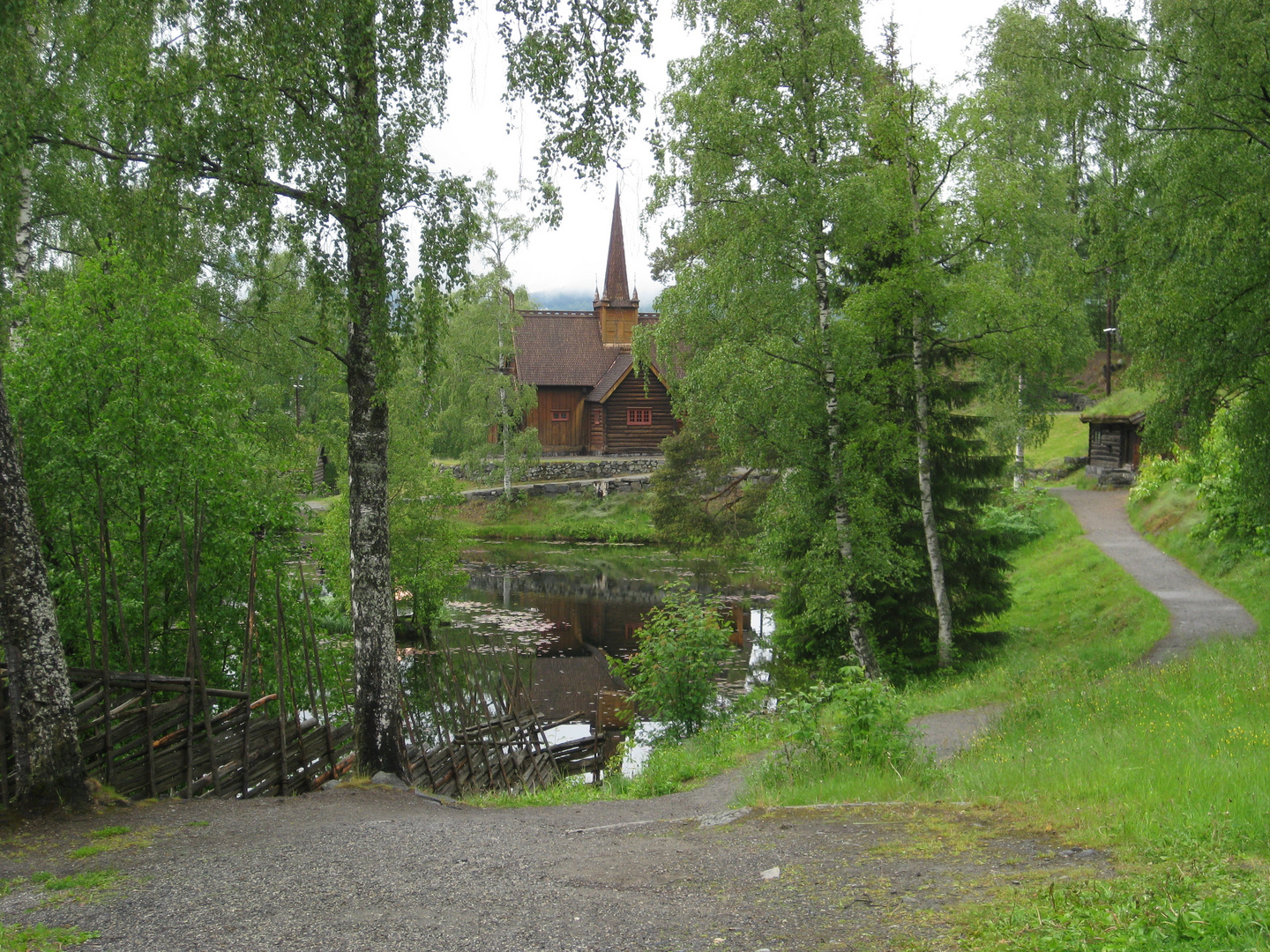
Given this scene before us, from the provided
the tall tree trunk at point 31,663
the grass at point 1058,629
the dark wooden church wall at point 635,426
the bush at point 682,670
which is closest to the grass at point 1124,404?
the grass at point 1058,629

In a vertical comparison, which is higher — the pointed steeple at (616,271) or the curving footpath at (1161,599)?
the pointed steeple at (616,271)

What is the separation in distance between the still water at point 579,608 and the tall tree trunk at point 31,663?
9543mm

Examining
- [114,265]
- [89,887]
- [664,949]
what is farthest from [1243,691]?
[114,265]

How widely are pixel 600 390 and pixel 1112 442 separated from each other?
86.5 feet

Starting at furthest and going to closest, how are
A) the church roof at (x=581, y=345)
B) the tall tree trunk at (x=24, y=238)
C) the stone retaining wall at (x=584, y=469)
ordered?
the church roof at (x=581, y=345)
the stone retaining wall at (x=584, y=469)
the tall tree trunk at (x=24, y=238)

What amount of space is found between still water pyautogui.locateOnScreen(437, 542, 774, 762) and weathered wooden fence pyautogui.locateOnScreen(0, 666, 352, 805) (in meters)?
7.18

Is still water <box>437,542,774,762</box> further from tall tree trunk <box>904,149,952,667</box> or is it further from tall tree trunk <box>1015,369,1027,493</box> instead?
tall tree trunk <box>1015,369,1027,493</box>

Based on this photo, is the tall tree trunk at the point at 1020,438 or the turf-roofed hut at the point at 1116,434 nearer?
the tall tree trunk at the point at 1020,438

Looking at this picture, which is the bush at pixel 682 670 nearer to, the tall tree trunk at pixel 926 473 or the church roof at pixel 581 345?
the tall tree trunk at pixel 926 473

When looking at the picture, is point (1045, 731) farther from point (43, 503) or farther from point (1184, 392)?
point (43, 503)

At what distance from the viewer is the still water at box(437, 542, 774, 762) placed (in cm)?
2184

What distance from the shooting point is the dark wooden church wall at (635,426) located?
53000mm

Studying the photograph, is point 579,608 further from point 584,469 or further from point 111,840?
point 111,840

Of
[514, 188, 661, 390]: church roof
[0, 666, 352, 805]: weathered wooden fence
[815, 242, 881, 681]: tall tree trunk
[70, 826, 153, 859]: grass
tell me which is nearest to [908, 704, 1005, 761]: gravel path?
[815, 242, 881, 681]: tall tree trunk
